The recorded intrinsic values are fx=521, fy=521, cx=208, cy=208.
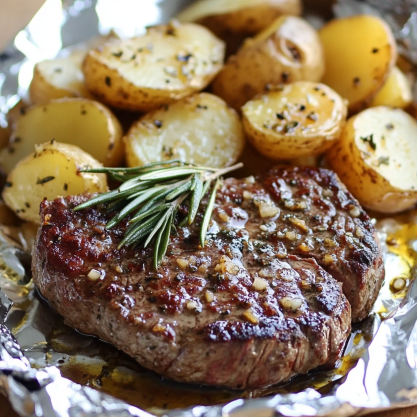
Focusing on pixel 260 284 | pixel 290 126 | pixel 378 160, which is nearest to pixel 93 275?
pixel 260 284

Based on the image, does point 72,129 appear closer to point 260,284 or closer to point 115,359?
point 115,359

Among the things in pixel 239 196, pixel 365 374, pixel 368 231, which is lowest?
pixel 365 374

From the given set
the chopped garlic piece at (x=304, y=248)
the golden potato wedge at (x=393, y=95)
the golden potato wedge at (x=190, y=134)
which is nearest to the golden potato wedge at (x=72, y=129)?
the golden potato wedge at (x=190, y=134)

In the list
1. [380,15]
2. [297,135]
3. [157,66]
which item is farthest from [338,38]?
[157,66]

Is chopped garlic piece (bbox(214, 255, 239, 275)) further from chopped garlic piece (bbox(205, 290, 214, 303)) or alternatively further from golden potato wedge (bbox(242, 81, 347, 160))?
golden potato wedge (bbox(242, 81, 347, 160))

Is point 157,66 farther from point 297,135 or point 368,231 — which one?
point 368,231

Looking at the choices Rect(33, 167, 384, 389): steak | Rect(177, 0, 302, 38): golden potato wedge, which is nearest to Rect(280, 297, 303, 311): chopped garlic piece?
Rect(33, 167, 384, 389): steak
